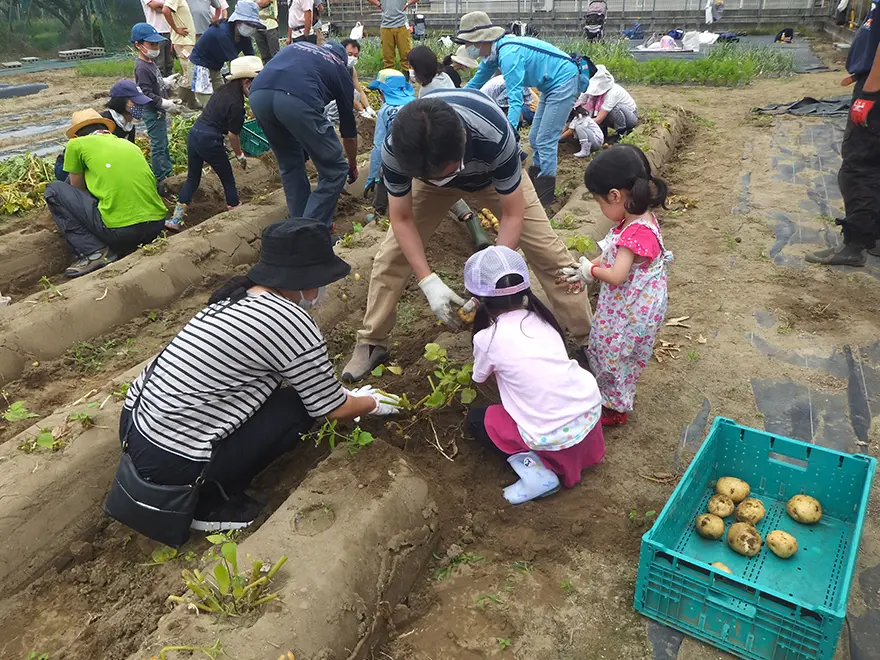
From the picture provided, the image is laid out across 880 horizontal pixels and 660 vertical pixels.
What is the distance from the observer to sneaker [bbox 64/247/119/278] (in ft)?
17.3

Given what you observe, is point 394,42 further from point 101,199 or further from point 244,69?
point 101,199

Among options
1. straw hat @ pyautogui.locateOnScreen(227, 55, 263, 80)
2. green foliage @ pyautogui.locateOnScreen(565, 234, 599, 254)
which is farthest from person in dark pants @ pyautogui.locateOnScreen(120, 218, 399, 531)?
straw hat @ pyautogui.locateOnScreen(227, 55, 263, 80)

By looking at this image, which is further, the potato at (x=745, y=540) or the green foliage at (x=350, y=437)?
the green foliage at (x=350, y=437)

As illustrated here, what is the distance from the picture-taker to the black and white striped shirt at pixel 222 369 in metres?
2.42

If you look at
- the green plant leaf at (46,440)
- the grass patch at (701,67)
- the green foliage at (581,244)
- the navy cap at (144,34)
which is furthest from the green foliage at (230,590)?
the grass patch at (701,67)

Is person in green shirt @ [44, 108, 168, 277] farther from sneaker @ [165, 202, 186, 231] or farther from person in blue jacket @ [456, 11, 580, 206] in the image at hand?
person in blue jacket @ [456, 11, 580, 206]

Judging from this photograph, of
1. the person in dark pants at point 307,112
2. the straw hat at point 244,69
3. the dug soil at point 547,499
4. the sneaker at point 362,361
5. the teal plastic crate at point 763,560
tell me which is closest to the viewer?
the teal plastic crate at point 763,560

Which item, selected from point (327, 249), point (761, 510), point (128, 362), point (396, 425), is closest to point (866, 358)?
point (761, 510)

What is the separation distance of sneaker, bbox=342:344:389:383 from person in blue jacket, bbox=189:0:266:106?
199 inches

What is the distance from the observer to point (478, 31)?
21.2 feet

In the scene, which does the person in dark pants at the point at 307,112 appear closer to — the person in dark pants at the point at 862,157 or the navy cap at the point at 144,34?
the navy cap at the point at 144,34

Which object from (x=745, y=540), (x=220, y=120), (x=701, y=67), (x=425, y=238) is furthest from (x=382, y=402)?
(x=701, y=67)

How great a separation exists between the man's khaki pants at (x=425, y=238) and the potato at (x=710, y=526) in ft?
4.35

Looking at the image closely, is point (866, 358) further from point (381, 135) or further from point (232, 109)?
point (232, 109)
